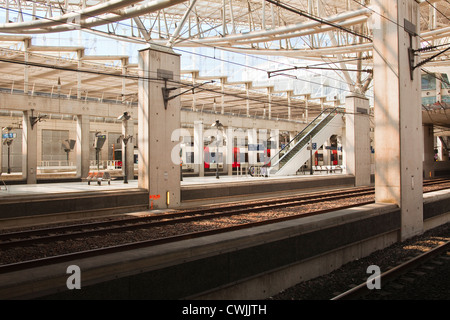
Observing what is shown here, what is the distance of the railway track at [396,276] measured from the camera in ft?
21.5

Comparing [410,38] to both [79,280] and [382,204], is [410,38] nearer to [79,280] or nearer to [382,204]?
[382,204]

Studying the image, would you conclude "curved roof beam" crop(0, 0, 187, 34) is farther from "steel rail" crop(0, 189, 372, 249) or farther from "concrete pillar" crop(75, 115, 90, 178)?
"steel rail" crop(0, 189, 372, 249)

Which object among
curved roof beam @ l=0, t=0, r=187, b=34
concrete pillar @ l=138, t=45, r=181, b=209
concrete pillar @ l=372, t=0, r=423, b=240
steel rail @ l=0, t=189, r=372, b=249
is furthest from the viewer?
curved roof beam @ l=0, t=0, r=187, b=34

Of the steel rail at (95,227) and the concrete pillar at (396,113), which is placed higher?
the concrete pillar at (396,113)

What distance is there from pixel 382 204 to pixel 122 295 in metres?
8.45

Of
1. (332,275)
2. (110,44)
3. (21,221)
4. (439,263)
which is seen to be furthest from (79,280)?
(110,44)

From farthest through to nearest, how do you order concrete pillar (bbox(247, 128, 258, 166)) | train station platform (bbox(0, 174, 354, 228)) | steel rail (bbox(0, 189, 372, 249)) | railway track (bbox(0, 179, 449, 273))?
1. concrete pillar (bbox(247, 128, 258, 166))
2. train station platform (bbox(0, 174, 354, 228))
3. steel rail (bbox(0, 189, 372, 249))
4. railway track (bbox(0, 179, 449, 273))

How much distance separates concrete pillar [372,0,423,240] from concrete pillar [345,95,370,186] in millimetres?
16509

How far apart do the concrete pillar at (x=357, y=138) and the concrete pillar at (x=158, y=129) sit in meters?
15.4

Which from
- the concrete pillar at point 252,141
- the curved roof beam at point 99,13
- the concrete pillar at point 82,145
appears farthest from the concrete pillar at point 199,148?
the curved roof beam at point 99,13

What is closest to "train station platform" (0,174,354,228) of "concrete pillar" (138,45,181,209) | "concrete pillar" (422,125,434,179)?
"concrete pillar" (138,45,181,209)

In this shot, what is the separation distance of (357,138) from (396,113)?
1823 centimetres

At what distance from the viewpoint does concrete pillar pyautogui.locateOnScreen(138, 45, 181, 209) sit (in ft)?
54.5

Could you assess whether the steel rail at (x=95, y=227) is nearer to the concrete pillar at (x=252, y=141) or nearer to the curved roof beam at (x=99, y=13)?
the curved roof beam at (x=99, y=13)
